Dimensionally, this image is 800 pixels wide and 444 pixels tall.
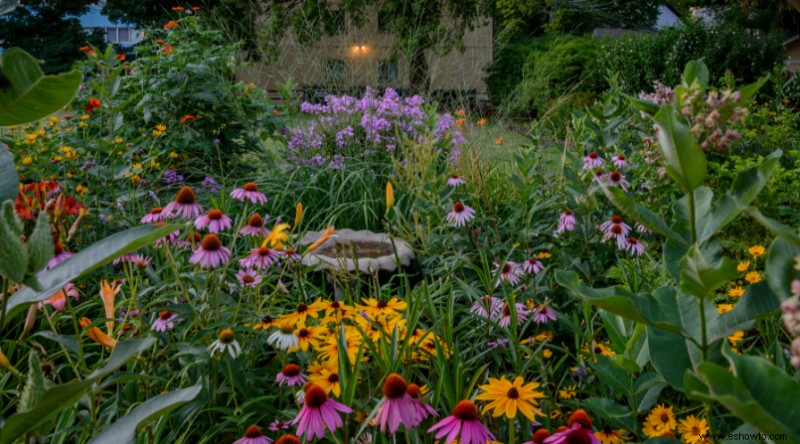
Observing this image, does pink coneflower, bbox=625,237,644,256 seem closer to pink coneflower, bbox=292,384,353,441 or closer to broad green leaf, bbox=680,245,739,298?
pink coneflower, bbox=292,384,353,441

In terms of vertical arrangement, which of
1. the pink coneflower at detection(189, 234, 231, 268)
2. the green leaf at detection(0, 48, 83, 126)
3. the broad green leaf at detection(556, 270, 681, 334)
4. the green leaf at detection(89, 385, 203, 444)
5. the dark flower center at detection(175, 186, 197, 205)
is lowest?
the pink coneflower at detection(189, 234, 231, 268)

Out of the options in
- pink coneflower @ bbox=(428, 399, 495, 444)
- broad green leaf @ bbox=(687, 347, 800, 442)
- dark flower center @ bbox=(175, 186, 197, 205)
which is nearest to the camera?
broad green leaf @ bbox=(687, 347, 800, 442)

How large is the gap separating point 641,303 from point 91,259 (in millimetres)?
647

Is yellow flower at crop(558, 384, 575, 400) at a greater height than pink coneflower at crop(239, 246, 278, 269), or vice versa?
pink coneflower at crop(239, 246, 278, 269)

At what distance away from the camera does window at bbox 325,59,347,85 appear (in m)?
5.57

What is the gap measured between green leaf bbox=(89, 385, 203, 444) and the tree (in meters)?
24.4

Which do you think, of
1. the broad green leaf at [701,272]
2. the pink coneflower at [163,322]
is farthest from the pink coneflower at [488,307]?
the broad green leaf at [701,272]

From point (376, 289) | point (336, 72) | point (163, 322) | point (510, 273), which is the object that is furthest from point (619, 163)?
point (336, 72)

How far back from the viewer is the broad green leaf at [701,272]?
25.6 inches

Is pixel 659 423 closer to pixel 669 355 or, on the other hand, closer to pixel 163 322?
pixel 669 355

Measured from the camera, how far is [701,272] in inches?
25.9

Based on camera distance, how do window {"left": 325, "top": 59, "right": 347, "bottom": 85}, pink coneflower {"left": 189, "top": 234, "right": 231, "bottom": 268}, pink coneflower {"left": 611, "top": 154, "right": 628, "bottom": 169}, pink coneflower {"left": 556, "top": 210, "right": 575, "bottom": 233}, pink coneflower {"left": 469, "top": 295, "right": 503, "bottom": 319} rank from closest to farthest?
pink coneflower {"left": 189, "top": 234, "right": 231, "bottom": 268} → pink coneflower {"left": 469, "top": 295, "right": 503, "bottom": 319} → pink coneflower {"left": 556, "top": 210, "right": 575, "bottom": 233} → pink coneflower {"left": 611, "top": 154, "right": 628, "bottom": 169} → window {"left": 325, "top": 59, "right": 347, "bottom": 85}

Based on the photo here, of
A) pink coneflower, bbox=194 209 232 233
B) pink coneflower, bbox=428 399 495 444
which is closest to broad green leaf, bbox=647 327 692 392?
pink coneflower, bbox=428 399 495 444

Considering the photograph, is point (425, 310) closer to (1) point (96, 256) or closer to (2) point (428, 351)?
(2) point (428, 351)
